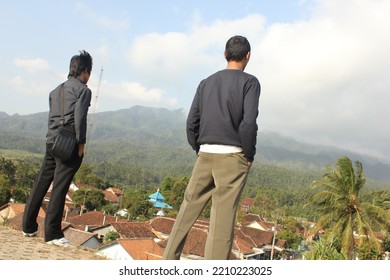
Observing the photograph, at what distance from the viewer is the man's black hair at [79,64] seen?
370cm

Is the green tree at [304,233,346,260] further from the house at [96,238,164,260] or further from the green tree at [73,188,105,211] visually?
the green tree at [73,188,105,211]

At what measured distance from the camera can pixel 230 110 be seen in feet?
8.66

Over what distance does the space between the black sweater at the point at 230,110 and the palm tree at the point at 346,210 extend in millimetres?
14656

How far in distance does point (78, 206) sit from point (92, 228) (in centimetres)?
1349

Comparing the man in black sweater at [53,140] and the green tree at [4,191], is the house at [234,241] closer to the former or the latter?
the green tree at [4,191]

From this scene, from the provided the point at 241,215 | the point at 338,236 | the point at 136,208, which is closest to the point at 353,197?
the point at 338,236

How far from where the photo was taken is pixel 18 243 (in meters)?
3.51

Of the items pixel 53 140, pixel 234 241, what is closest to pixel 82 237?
pixel 234 241

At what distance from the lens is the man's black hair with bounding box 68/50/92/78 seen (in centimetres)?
370

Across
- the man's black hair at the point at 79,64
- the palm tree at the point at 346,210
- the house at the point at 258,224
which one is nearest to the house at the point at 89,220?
the palm tree at the point at 346,210

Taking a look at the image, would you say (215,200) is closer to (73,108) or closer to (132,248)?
(73,108)

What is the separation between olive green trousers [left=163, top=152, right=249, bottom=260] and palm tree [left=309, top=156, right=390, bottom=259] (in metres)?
14.5

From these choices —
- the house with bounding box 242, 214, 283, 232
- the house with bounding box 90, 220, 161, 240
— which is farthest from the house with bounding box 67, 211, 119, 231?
the house with bounding box 242, 214, 283, 232

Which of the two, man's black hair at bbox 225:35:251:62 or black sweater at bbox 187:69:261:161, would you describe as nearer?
black sweater at bbox 187:69:261:161
